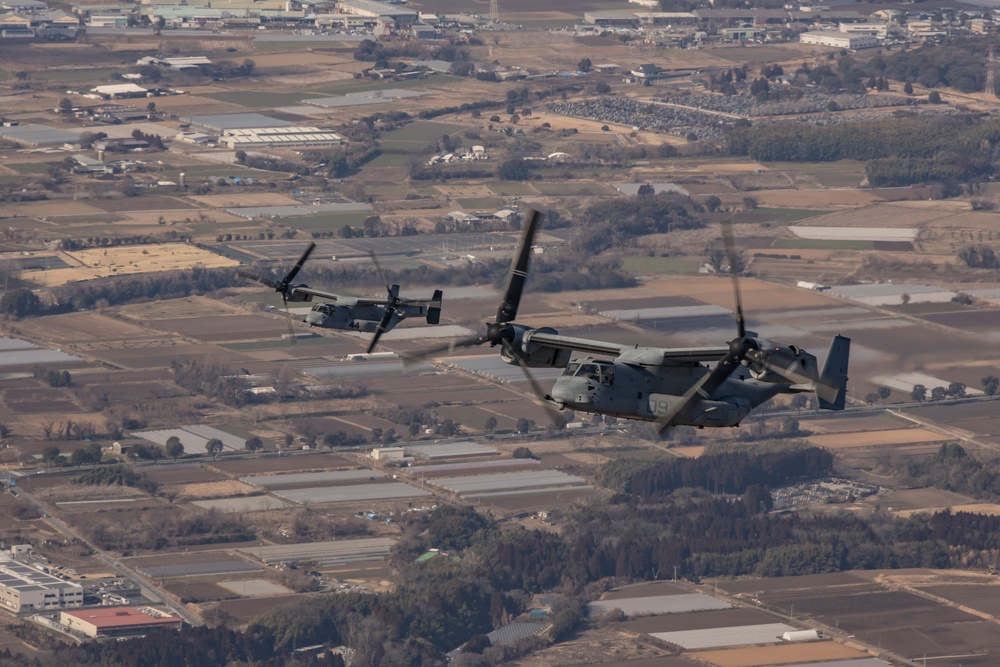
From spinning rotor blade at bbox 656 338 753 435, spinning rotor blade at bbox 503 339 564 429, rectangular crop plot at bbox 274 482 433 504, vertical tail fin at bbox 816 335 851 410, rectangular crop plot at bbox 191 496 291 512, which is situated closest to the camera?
spinning rotor blade at bbox 503 339 564 429

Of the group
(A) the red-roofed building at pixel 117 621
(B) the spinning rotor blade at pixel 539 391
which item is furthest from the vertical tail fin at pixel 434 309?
(A) the red-roofed building at pixel 117 621

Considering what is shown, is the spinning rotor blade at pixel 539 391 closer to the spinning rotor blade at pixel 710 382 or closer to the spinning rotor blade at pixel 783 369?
the spinning rotor blade at pixel 710 382

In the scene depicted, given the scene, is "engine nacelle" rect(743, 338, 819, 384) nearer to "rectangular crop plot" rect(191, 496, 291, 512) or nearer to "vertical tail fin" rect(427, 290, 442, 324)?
"vertical tail fin" rect(427, 290, 442, 324)

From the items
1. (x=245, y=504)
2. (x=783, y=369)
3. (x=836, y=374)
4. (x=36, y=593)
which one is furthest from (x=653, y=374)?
(x=245, y=504)

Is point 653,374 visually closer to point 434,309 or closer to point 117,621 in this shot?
point 434,309

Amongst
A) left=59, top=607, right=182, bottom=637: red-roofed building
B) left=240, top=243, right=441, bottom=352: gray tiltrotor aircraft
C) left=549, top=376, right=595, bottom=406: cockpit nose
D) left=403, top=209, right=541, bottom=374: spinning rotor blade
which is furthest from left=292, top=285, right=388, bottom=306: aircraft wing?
left=59, top=607, right=182, bottom=637: red-roofed building

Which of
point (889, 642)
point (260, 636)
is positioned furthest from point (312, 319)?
point (889, 642)
